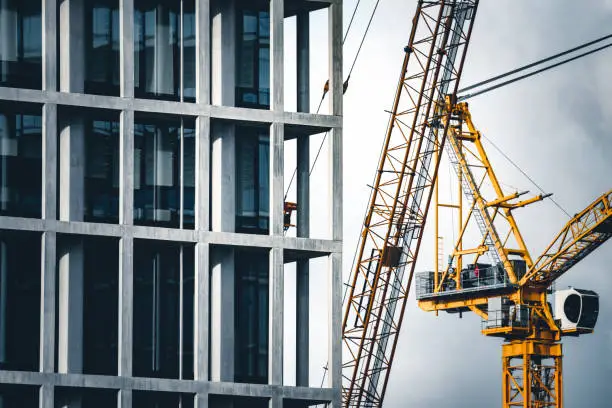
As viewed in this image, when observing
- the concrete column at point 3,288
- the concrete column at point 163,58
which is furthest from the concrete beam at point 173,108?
the concrete column at point 3,288

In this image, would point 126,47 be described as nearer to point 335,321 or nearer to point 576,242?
point 335,321

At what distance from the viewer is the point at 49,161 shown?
57.8 metres

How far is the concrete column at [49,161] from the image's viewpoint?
188 ft

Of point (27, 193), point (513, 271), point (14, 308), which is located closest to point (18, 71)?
point (27, 193)

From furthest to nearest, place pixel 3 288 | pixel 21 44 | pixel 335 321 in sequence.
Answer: pixel 335 321 → pixel 21 44 → pixel 3 288

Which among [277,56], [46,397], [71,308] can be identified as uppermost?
[277,56]

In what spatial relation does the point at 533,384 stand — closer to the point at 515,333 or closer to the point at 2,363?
the point at 515,333

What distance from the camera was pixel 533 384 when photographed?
159250 millimetres

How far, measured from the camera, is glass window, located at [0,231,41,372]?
187 ft

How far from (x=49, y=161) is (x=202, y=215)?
18.6 ft

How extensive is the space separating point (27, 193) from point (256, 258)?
27.9 ft

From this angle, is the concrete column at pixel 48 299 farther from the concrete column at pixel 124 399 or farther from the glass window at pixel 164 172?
the glass window at pixel 164 172

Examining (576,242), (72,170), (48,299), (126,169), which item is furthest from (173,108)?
(576,242)

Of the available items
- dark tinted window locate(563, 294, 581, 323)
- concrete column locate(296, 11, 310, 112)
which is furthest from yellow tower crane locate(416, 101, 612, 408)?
concrete column locate(296, 11, 310, 112)
